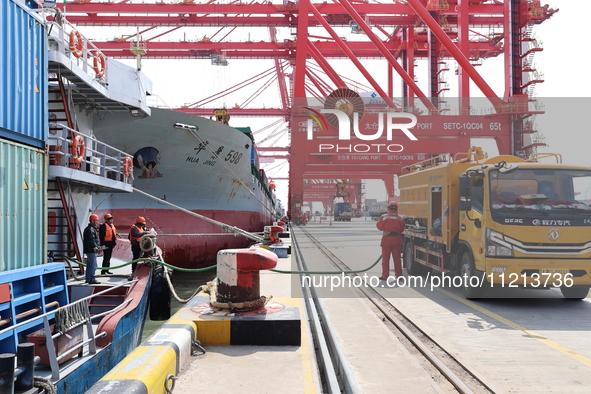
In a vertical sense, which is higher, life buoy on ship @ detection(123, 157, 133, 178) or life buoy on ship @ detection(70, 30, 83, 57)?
life buoy on ship @ detection(70, 30, 83, 57)

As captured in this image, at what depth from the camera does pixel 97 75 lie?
12.0 m

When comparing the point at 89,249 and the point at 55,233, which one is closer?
the point at 89,249

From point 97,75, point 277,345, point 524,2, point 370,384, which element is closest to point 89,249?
point 97,75

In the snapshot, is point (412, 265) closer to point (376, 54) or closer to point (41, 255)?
point (41, 255)

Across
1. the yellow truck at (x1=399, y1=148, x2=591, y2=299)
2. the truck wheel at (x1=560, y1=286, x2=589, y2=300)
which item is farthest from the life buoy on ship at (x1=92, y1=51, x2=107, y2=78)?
the truck wheel at (x1=560, y1=286, x2=589, y2=300)

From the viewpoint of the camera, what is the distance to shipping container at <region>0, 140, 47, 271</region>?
688 centimetres

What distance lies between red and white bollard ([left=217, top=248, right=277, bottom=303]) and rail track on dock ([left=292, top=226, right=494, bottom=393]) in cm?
108

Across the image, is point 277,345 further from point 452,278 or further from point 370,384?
point 452,278

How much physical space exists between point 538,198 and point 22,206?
8861 mm

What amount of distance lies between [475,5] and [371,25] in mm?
7682

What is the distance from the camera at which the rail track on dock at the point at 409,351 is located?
15.4 ft

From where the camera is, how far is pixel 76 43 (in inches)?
400

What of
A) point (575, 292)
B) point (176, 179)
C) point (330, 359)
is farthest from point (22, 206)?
point (176, 179)

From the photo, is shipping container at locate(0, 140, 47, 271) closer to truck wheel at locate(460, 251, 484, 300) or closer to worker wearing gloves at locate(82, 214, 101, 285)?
worker wearing gloves at locate(82, 214, 101, 285)
